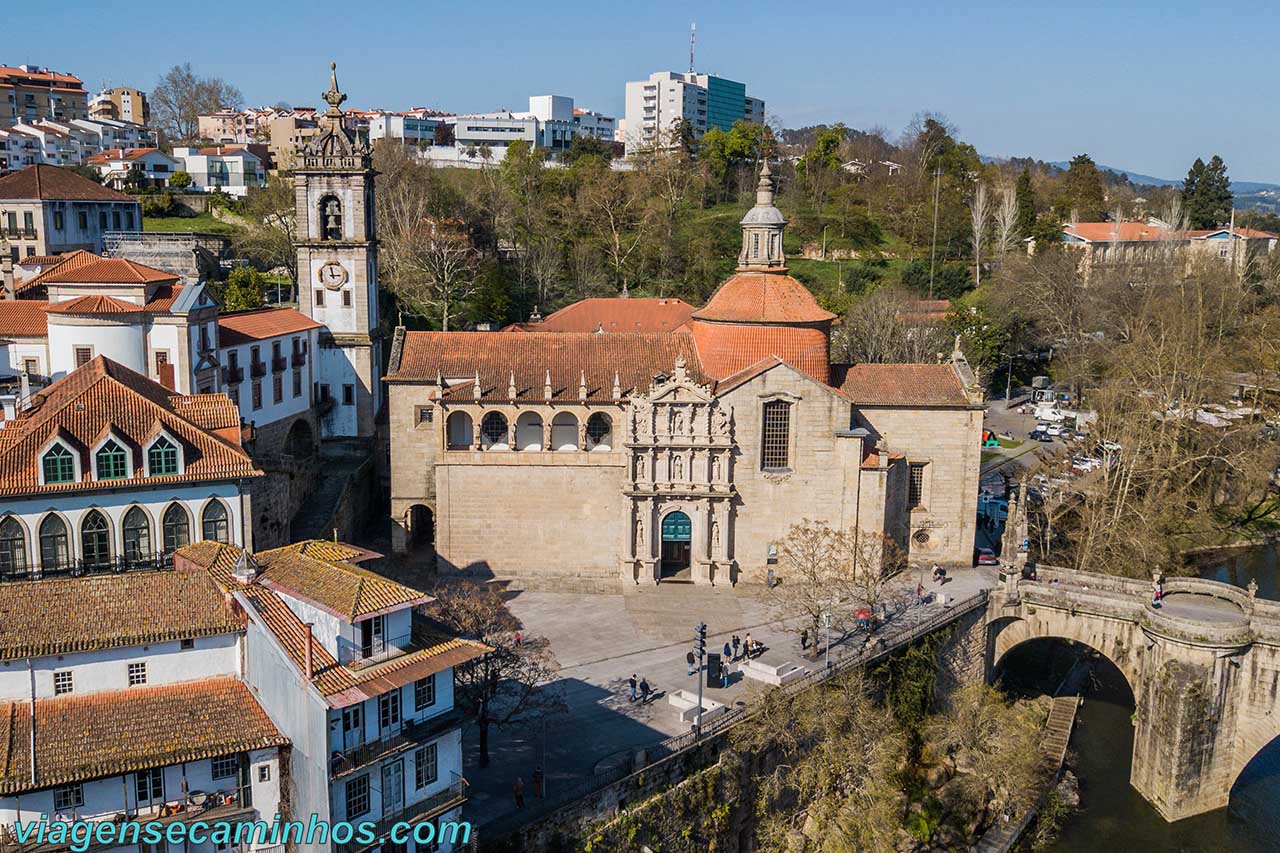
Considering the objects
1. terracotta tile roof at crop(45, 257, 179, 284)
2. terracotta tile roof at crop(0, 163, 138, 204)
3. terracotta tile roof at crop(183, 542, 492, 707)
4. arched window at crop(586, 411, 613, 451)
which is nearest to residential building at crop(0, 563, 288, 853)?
terracotta tile roof at crop(183, 542, 492, 707)

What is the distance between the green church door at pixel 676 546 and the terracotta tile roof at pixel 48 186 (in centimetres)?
4747

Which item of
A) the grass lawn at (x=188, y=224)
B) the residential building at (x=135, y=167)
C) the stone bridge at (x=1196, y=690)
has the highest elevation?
the residential building at (x=135, y=167)

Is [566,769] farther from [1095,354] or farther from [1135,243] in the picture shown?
[1135,243]

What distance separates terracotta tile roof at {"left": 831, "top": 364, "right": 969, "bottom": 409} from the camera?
47.9 m

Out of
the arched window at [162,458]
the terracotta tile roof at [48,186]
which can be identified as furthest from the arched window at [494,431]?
the terracotta tile roof at [48,186]

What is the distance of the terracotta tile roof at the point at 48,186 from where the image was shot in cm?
6881

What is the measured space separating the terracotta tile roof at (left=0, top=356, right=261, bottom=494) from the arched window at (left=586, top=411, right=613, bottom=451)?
16.6 m

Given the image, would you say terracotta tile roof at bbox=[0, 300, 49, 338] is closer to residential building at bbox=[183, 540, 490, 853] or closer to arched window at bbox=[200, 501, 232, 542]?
arched window at bbox=[200, 501, 232, 542]

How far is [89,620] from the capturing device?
2634cm

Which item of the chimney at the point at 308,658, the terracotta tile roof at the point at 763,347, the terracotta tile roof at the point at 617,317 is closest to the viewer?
the chimney at the point at 308,658

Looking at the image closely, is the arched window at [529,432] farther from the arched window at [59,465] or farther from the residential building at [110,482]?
the arched window at [59,465]

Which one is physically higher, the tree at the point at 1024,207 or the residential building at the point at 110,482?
the tree at the point at 1024,207

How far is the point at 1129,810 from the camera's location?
1570 inches

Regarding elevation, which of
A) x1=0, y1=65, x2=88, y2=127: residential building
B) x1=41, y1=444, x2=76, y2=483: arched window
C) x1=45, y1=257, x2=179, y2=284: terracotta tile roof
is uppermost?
x1=0, y1=65, x2=88, y2=127: residential building
